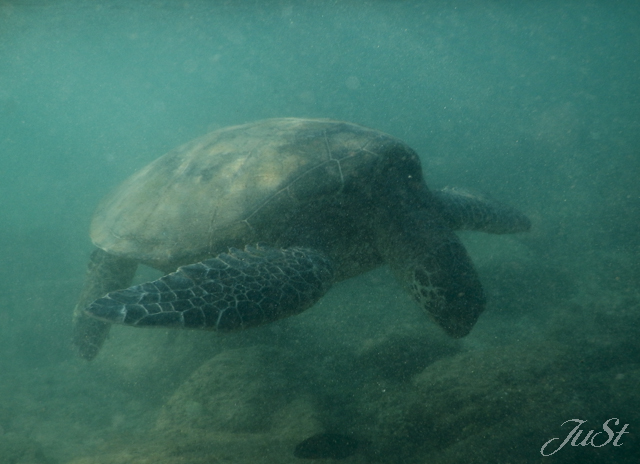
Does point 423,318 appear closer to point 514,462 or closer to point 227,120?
point 514,462

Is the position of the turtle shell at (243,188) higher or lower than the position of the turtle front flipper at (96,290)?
higher

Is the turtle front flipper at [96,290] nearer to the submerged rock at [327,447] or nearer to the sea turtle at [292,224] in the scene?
the sea turtle at [292,224]

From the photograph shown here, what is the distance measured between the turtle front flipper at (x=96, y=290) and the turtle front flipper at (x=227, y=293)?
4.15m

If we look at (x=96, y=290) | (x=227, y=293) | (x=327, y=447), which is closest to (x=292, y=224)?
(x=227, y=293)

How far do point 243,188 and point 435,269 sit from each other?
110 inches

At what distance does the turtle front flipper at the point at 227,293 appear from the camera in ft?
9.29

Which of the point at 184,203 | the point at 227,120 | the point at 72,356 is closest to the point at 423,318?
the point at 184,203

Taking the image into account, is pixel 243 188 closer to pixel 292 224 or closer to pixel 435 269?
pixel 292 224

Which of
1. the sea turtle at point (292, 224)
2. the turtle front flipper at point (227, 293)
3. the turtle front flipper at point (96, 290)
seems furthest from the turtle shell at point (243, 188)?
the turtle front flipper at point (96, 290)

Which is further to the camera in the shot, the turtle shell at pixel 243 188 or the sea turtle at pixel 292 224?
the turtle shell at pixel 243 188

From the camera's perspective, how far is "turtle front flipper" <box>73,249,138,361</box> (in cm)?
649

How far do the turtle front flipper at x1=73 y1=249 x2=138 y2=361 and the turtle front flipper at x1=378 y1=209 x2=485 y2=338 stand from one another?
Answer: 5.43 meters

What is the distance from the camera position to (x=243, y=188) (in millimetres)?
4648

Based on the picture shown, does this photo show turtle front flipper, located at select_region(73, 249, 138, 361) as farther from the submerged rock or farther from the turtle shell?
the submerged rock
